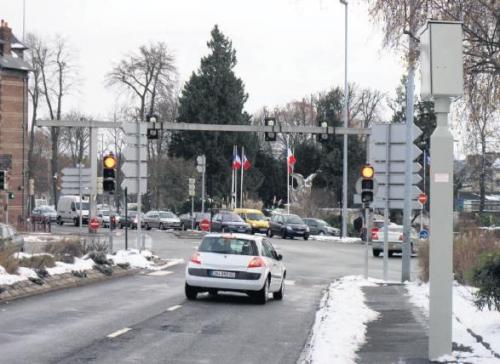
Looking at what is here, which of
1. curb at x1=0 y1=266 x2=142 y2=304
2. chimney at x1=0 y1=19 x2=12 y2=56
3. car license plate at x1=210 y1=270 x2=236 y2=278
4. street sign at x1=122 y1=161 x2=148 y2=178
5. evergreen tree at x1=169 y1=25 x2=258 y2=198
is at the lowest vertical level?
curb at x1=0 y1=266 x2=142 y2=304

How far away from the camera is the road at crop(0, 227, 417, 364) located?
11.2 meters

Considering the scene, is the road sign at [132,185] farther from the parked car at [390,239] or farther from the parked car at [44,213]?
the parked car at [44,213]

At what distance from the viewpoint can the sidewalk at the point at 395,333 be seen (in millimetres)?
10805

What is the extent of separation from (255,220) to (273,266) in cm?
4285

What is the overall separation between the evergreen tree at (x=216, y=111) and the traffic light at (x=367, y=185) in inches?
2171

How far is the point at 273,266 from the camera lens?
19.4m

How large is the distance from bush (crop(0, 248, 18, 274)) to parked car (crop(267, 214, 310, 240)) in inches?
1492

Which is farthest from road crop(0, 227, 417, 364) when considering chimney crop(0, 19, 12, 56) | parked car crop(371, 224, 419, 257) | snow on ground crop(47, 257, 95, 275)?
chimney crop(0, 19, 12, 56)

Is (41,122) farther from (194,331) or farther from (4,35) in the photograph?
(4,35)

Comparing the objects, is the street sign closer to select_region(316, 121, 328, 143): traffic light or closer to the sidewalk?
select_region(316, 121, 328, 143): traffic light

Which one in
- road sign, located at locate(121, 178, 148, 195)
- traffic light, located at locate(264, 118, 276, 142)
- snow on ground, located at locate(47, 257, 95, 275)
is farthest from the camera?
traffic light, located at locate(264, 118, 276, 142)

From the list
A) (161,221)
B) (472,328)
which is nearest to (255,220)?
(161,221)

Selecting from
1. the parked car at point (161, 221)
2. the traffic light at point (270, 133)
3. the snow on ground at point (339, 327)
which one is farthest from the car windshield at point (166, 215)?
the snow on ground at point (339, 327)

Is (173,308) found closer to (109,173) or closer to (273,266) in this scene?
(273,266)
